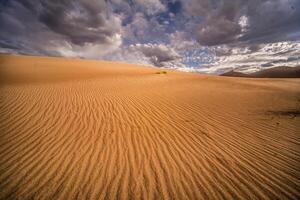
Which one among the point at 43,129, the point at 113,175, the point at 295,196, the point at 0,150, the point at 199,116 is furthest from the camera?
→ the point at 199,116

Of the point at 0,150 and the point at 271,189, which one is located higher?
the point at 0,150

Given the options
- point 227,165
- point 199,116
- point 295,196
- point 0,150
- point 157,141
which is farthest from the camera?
point 199,116

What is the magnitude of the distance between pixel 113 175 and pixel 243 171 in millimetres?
2683

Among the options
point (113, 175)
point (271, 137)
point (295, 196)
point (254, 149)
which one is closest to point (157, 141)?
point (113, 175)

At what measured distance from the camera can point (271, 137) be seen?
4.74 meters

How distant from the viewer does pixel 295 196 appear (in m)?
2.76

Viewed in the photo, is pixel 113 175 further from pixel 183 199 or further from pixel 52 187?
pixel 183 199

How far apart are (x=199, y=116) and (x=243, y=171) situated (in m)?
3.32

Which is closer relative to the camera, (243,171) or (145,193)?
(145,193)

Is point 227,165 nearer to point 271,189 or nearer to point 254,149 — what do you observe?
point 271,189

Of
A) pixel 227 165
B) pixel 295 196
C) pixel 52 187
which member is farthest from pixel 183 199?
pixel 52 187

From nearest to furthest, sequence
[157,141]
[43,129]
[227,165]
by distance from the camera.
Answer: [227,165] → [157,141] → [43,129]

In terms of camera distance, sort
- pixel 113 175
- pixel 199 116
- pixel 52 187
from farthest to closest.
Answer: pixel 199 116 → pixel 113 175 → pixel 52 187

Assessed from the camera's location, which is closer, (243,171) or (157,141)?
(243,171)
